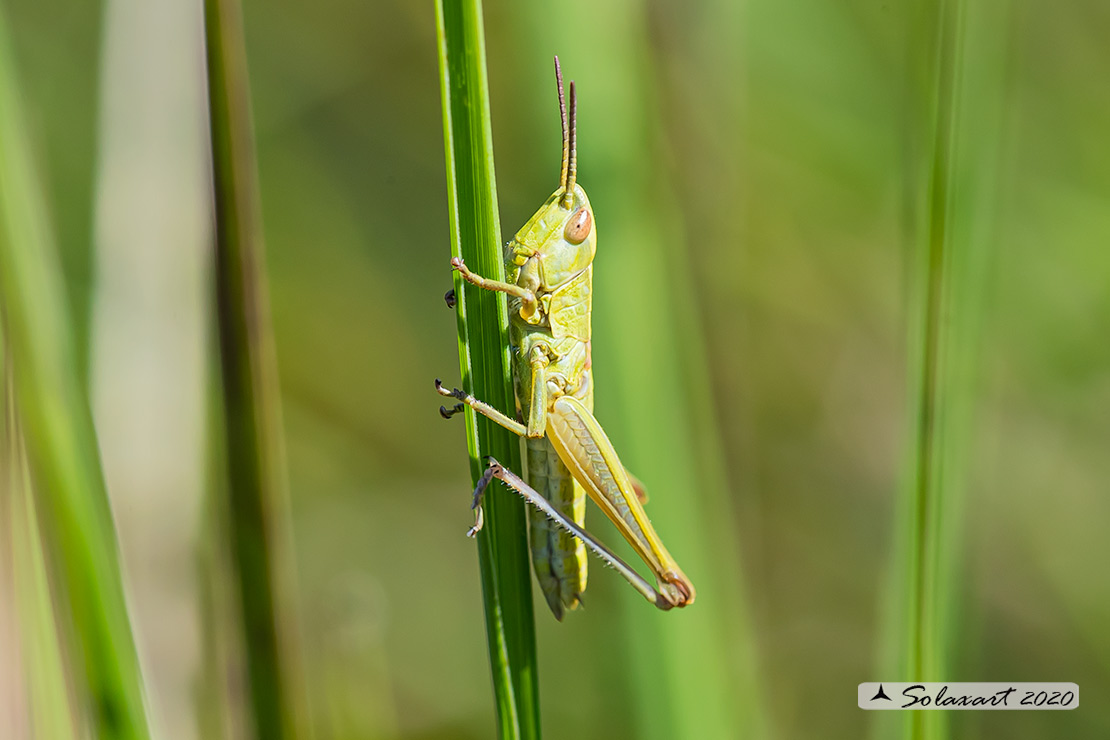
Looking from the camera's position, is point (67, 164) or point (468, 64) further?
point (67, 164)

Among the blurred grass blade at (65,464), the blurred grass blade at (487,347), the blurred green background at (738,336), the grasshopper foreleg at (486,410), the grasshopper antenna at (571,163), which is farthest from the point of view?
the blurred green background at (738,336)

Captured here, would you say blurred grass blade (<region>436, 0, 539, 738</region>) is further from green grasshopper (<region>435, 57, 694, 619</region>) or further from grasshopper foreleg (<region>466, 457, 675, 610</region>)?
green grasshopper (<region>435, 57, 694, 619</region>)

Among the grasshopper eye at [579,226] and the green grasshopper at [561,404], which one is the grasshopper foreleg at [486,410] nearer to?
the green grasshopper at [561,404]

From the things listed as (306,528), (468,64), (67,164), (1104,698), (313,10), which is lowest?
(1104,698)

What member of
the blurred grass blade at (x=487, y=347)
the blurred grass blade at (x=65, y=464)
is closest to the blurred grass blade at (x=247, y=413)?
the blurred grass blade at (x=65, y=464)

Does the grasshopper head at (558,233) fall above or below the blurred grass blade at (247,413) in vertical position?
above

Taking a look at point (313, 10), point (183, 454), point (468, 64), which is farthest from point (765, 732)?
point (313, 10)

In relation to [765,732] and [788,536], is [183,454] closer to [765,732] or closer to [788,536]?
[765,732]

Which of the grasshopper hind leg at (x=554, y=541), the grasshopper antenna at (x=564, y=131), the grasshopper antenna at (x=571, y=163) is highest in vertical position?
the grasshopper antenna at (x=564, y=131)
